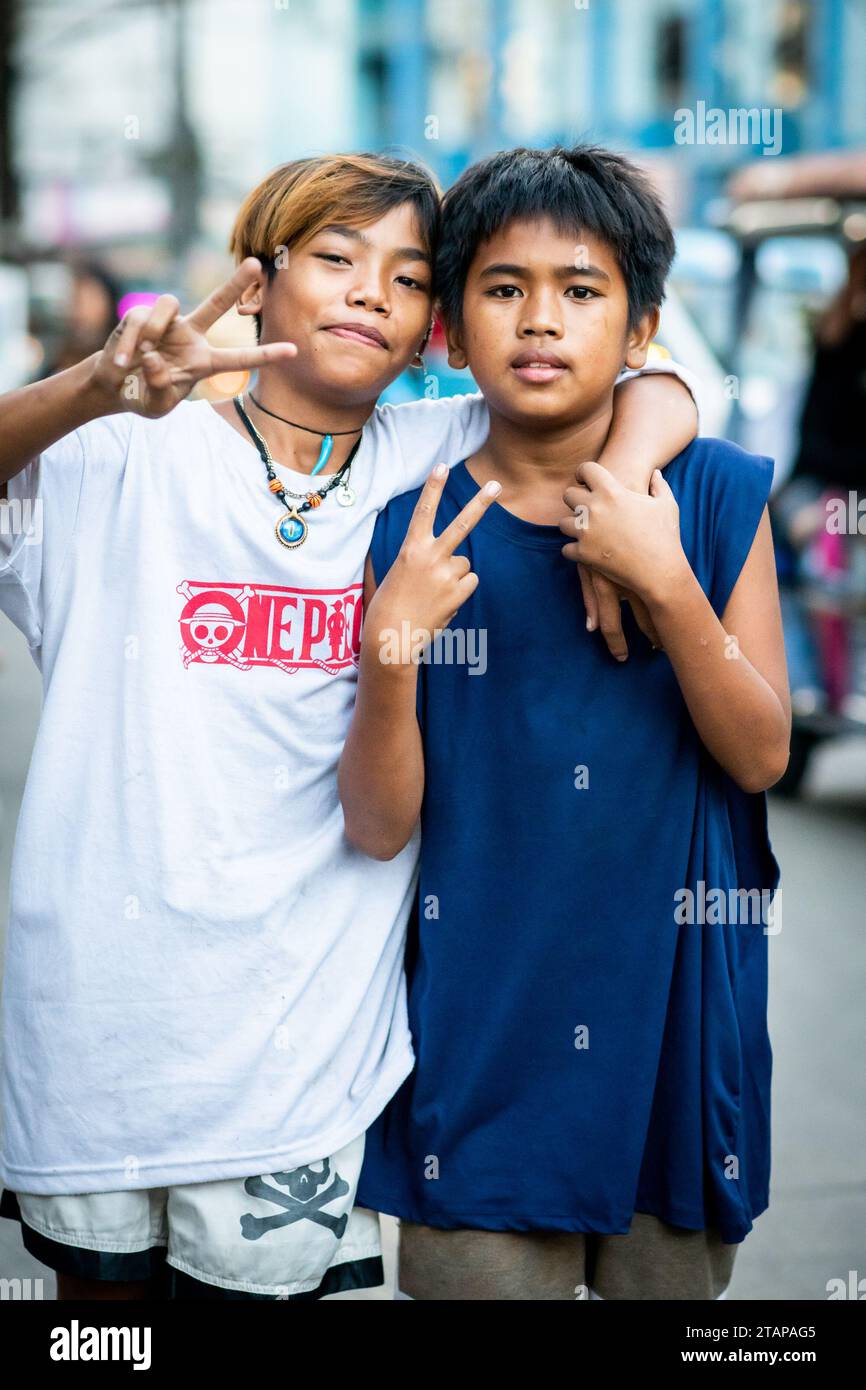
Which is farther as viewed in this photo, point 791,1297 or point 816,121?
point 816,121

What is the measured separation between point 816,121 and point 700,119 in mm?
1952

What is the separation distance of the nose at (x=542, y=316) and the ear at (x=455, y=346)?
13 cm

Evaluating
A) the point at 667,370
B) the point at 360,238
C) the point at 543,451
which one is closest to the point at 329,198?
the point at 360,238

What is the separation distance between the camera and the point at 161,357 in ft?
5.47

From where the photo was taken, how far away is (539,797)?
1.96m

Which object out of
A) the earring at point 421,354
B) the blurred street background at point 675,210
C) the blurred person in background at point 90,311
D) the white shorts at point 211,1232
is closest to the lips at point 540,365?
the earring at point 421,354

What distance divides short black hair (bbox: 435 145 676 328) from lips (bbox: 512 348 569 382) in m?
0.15

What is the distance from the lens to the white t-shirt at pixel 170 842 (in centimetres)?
188

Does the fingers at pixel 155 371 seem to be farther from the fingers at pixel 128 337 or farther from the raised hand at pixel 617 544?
the raised hand at pixel 617 544

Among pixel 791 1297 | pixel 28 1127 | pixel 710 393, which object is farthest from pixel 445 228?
pixel 710 393

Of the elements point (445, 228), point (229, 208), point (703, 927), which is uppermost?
point (229, 208)

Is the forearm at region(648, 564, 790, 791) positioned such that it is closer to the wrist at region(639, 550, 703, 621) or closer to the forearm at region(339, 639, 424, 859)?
the wrist at region(639, 550, 703, 621)

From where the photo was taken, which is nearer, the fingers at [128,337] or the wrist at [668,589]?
the fingers at [128,337]

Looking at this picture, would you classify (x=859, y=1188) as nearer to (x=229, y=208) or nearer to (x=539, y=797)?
(x=539, y=797)
